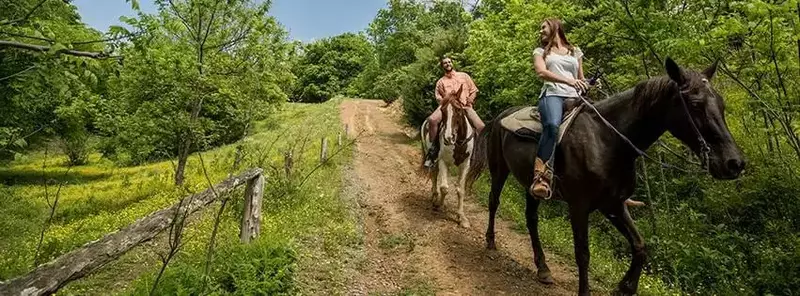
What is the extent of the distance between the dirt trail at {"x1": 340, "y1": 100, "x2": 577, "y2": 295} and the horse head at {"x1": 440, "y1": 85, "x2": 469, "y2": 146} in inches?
59.4

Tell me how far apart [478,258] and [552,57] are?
301 centimetres

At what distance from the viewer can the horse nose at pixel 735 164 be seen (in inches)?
148

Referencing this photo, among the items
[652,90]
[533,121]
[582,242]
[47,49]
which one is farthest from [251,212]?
[652,90]

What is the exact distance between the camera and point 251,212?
247 inches

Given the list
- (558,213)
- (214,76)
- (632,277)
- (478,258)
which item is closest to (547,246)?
(478,258)

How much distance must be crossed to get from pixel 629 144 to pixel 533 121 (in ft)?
4.53

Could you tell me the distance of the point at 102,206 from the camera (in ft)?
49.2

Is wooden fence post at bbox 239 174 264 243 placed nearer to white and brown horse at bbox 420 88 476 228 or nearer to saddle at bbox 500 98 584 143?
saddle at bbox 500 98 584 143

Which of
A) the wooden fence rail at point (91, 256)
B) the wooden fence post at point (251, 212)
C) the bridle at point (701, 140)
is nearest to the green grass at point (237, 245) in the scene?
the wooden fence post at point (251, 212)

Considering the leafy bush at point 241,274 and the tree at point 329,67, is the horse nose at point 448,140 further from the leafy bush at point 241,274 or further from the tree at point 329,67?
the tree at point 329,67

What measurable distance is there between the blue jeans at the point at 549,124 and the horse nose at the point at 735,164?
1671mm

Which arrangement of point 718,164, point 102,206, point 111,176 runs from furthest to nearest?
point 111,176, point 102,206, point 718,164

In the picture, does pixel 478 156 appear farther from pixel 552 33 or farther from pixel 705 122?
pixel 705 122

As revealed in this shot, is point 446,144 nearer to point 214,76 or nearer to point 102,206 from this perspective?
point 214,76
